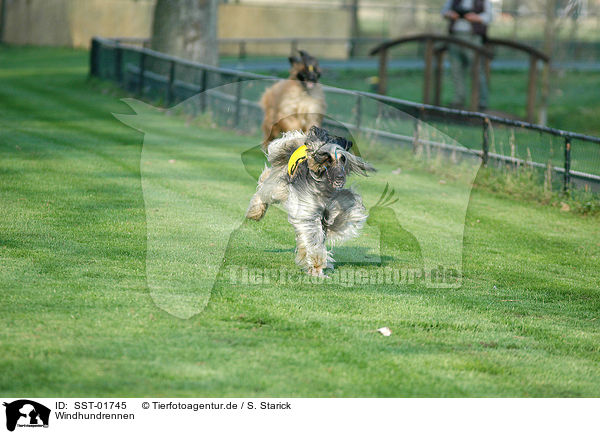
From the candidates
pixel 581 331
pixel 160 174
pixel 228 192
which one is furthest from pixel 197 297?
pixel 160 174

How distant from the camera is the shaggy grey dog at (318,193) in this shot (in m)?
6.52

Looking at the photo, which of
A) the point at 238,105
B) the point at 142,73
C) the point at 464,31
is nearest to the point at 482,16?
the point at 464,31

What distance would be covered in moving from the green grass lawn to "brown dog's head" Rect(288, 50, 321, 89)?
204 cm

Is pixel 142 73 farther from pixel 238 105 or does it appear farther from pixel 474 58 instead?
pixel 474 58

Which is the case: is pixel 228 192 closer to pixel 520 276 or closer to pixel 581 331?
pixel 520 276

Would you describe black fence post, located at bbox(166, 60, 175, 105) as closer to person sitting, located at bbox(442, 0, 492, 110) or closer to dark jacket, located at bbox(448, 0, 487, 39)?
person sitting, located at bbox(442, 0, 492, 110)

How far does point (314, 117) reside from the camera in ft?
40.2

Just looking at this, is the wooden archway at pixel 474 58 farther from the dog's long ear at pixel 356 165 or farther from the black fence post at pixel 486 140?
the dog's long ear at pixel 356 165

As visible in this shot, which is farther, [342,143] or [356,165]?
[356,165]

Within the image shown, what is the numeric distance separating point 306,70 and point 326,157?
18.9ft
